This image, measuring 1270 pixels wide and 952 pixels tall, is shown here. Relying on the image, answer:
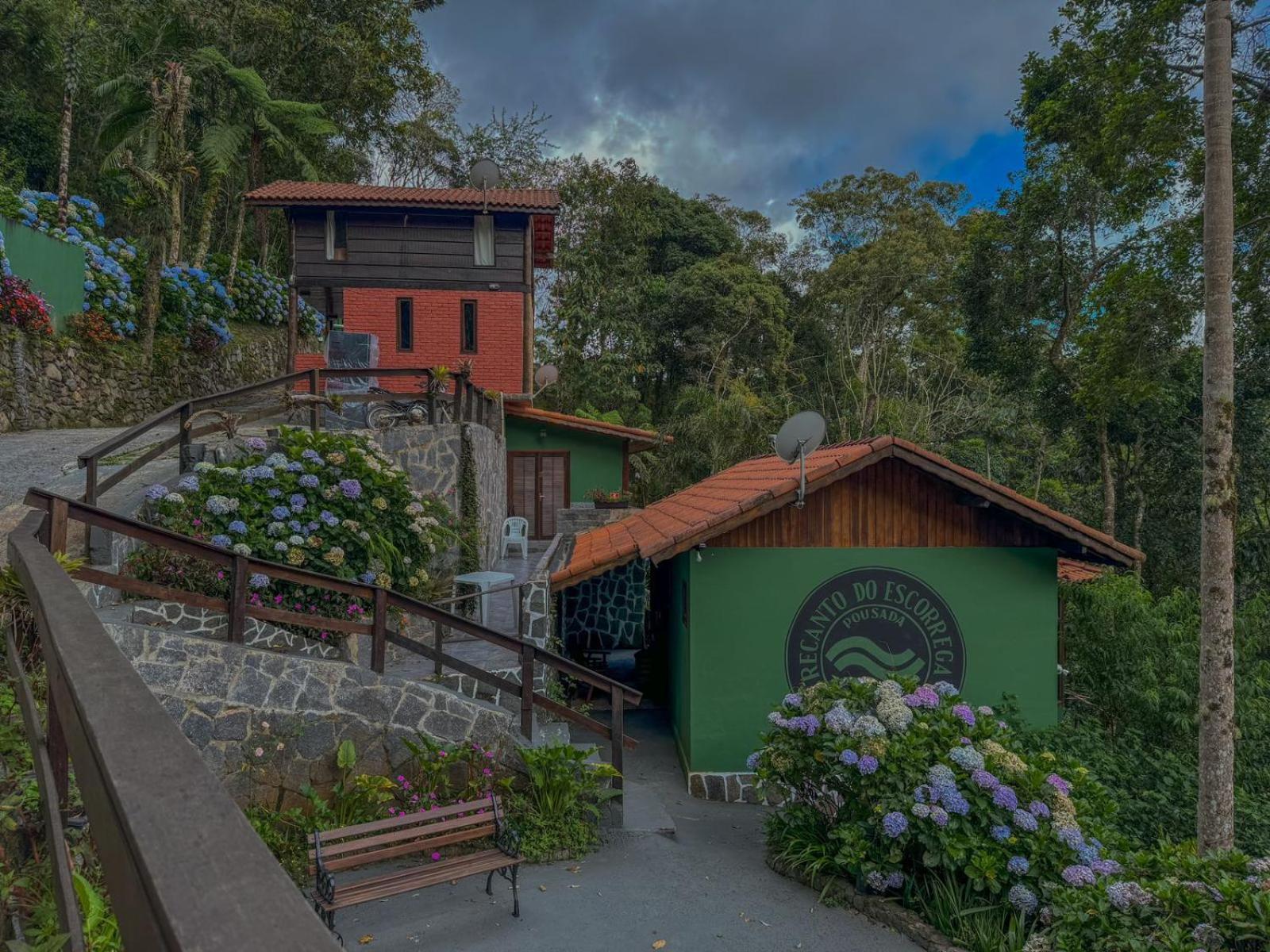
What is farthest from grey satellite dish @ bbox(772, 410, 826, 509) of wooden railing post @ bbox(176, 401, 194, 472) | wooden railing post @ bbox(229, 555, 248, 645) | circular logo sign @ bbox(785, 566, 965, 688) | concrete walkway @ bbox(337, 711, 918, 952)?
wooden railing post @ bbox(176, 401, 194, 472)

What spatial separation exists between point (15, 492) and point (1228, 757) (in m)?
13.5

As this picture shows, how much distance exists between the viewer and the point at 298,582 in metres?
6.38

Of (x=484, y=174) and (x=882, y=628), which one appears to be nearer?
(x=882, y=628)

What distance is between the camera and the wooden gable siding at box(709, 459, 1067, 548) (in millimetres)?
9688

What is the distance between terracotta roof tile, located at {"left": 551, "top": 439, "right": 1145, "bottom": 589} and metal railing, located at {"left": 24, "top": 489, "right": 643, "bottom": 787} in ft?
7.16

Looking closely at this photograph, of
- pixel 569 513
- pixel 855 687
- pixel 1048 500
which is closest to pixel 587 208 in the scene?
pixel 569 513

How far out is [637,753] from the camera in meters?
10.8

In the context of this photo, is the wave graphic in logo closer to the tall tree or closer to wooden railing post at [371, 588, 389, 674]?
the tall tree

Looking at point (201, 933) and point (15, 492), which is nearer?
point (201, 933)

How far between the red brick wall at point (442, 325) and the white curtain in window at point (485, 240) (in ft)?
2.33

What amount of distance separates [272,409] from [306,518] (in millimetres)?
2965

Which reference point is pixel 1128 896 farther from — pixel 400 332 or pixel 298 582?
pixel 400 332

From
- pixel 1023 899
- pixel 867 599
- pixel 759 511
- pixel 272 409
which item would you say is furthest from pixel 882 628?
pixel 272 409

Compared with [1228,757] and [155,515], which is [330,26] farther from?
[1228,757]
